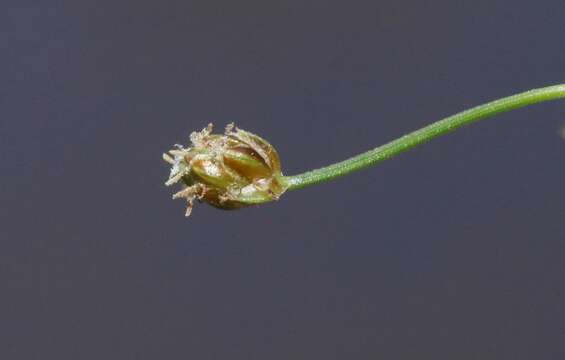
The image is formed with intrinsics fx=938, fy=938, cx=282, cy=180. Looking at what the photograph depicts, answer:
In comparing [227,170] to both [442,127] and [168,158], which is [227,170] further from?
[442,127]

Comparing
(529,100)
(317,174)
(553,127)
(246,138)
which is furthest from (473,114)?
(553,127)

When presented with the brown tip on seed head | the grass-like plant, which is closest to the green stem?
the grass-like plant

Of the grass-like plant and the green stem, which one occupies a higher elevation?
the grass-like plant

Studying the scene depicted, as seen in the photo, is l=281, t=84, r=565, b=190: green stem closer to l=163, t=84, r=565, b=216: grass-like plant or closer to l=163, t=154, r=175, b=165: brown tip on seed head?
l=163, t=84, r=565, b=216: grass-like plant

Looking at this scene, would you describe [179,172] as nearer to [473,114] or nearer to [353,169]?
[353,169]

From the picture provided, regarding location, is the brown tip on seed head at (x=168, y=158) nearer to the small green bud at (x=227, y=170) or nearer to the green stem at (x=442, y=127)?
the small green bud at (x=227, y=170)

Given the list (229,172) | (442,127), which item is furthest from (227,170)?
(442,127)
